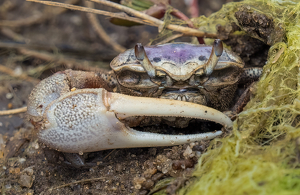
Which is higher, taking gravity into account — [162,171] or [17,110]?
[162,171]

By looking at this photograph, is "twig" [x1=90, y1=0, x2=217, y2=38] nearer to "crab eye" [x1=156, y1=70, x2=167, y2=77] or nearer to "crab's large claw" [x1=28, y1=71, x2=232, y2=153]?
"crab eye" [x1=156, y1=70, x2=167, y2=77]

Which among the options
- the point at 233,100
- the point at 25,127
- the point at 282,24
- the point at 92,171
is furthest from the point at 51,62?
the point at 282,24

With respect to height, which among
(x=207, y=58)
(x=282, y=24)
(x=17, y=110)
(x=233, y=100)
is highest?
(x=282, y=24)

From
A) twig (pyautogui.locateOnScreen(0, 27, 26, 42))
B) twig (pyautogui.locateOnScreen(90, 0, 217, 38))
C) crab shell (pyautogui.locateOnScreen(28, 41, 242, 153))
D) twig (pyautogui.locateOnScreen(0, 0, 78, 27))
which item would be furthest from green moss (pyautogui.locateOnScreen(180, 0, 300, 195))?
twig (pyautogui.locateOnScreen(0, 27, 26, 42))

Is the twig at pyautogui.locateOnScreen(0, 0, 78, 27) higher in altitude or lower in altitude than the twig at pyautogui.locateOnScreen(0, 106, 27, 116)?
higher

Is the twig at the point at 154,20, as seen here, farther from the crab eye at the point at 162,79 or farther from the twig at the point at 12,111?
the twig at the point at 12,111

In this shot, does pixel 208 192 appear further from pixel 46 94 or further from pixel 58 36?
pixel 58 36

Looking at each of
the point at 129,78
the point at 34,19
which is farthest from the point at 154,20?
the point at 34,19
